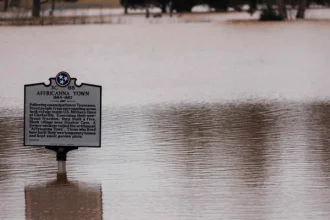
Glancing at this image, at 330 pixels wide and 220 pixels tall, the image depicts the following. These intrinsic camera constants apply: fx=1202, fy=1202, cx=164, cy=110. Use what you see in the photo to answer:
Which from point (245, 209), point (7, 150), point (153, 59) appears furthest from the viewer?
point (153, 59)

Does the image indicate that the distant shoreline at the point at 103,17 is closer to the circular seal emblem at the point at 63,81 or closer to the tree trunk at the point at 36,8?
the tree trunk at the point at 36,8

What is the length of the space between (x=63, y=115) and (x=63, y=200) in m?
1.34

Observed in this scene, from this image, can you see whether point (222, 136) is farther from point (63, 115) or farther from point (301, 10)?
point (301, 10)

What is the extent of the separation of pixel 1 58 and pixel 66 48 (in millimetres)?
1847

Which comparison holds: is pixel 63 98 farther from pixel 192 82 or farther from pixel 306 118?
pixel 192 82

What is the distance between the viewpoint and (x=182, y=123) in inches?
613

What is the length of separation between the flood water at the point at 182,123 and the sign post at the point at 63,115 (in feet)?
1.21

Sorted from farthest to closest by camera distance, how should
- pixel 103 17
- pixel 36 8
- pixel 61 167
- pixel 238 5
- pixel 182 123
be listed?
pixel 238 5 < pixel 103 17 < pixel 36 8 < pixel 182 123 < pixel 61 167

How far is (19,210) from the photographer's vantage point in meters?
9.57

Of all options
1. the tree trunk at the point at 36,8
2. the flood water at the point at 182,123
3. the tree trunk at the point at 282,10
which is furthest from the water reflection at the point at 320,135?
the tree trunk at the point at 282,10

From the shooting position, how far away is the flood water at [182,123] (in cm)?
995

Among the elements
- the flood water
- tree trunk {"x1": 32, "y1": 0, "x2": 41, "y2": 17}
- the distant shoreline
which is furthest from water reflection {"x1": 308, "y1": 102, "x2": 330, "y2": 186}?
tree trunk {"x1": 32, "y1": 0, "x2": 41, "y2": 17}

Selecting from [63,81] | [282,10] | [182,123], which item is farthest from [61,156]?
[282,10]

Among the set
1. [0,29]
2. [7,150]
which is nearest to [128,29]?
[0,29]
